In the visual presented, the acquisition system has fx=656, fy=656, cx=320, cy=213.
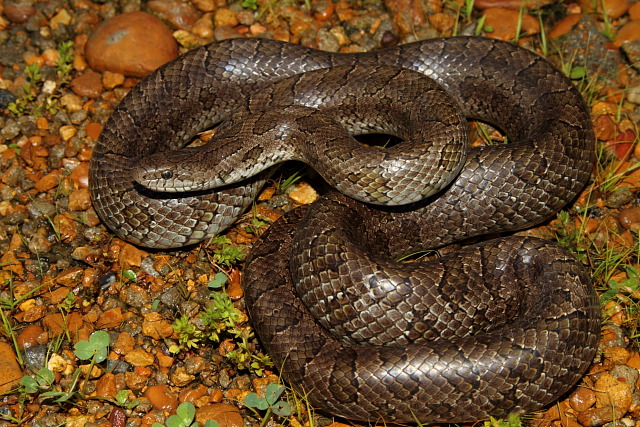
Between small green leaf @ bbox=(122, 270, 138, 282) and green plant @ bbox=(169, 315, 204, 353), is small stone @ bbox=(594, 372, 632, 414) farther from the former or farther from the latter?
small green leaf @ bbox=(122, 270, 138, 282)

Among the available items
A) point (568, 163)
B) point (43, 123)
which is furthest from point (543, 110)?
point (43, 123)

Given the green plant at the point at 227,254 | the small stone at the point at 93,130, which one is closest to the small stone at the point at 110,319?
the green plant at the point at 227,254

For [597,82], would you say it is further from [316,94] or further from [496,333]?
[496,333]

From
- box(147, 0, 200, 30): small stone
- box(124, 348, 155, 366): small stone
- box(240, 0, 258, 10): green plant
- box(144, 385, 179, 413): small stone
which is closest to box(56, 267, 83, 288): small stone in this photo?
box(124, 348, 155, 366): small stone

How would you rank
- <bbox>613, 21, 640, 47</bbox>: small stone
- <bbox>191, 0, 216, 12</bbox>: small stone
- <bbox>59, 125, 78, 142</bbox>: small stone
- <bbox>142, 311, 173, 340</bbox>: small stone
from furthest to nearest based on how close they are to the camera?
<bbox>191, 0, 216, 12</bbox>: small stone
<bbox>613, 21, 640, 47</bbox>: small stone
<bbox>59, 125, 78, 142</bbox>: small stone
<bbox>142, 311, 173, 340</bbox>: small stone

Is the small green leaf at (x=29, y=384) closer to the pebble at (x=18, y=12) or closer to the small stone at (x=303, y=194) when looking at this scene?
the small stone at (x=303, y=194)

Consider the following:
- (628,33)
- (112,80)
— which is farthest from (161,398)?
(628,33)

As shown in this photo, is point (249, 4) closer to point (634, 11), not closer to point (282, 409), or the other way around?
point (634, 11)
